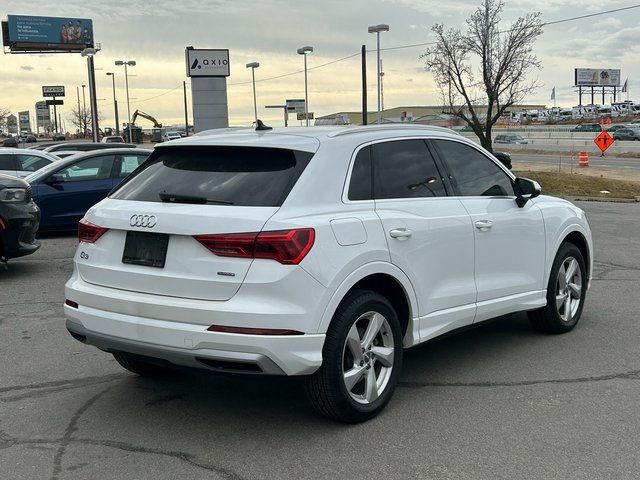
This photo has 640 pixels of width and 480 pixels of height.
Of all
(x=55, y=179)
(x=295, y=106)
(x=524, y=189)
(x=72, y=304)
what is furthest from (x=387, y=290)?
(x=295, y=106)

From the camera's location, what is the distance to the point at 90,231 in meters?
4.25

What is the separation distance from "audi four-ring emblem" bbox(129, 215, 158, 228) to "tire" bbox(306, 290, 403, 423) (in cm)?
115

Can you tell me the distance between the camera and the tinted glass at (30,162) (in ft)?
47.1

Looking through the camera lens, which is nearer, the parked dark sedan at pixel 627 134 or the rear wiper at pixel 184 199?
the rear wiper at pixel 184 199

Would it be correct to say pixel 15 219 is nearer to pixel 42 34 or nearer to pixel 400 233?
pixel 400 233

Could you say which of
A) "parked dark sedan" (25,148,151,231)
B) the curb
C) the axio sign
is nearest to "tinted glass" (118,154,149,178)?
"parked dark sedan" (25,148,151,231)

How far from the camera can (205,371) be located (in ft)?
12.3

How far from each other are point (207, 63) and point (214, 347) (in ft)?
70.4

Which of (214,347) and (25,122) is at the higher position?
(25,122)

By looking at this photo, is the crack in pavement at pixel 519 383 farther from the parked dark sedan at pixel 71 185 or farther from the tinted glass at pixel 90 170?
the tinted glass at pixel 90 170

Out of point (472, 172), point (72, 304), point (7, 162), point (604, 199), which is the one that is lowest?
point (604, 199)

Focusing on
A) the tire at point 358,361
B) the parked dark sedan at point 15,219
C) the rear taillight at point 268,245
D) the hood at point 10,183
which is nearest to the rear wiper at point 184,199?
the rear taillight at point 268,245

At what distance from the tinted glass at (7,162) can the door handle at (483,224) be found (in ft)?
39.4

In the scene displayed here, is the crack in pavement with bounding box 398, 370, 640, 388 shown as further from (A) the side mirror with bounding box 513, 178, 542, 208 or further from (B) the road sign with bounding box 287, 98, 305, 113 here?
(B) the road sign with bounding box 287, 98, 305, 113
